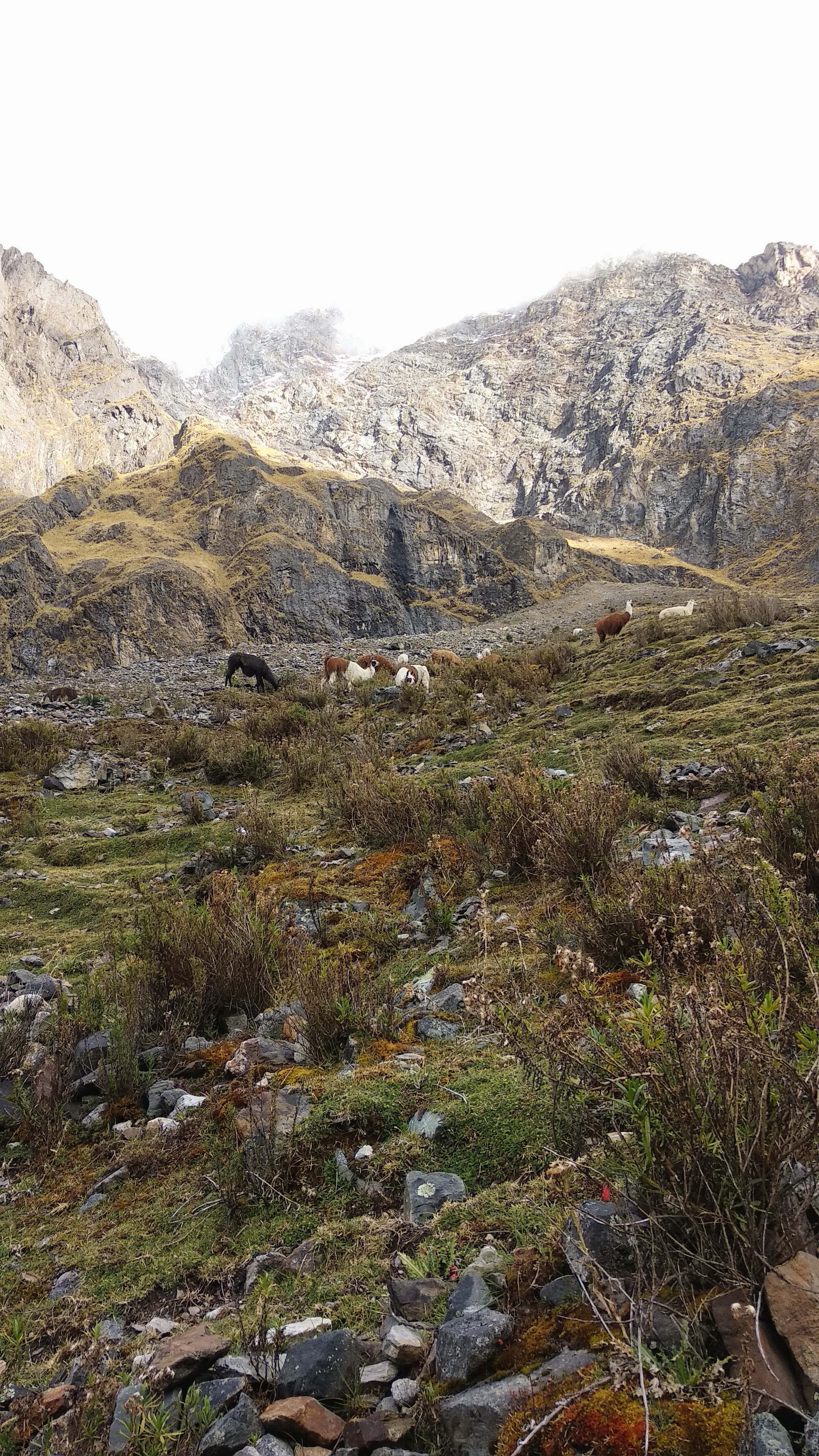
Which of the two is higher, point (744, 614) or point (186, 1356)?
point (744, 614)

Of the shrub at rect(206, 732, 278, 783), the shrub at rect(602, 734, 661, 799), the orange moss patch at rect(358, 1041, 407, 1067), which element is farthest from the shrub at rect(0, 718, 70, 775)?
the orange moss patch at rect(358, 1041, 407, 1067)

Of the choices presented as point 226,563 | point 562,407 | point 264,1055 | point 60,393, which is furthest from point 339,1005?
point 562,407

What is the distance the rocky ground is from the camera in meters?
1.46

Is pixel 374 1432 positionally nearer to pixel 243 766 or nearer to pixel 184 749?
pixel 243 766

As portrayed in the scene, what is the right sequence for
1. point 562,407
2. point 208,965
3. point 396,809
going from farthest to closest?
point 562,407, point 396,809, point 208,965

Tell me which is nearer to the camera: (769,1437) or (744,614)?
(769,1437)

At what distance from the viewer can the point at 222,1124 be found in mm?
3057

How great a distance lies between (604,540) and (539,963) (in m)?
119

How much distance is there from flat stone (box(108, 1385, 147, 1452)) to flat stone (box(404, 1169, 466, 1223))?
863 millimetres

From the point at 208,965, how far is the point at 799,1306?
3.42 meters

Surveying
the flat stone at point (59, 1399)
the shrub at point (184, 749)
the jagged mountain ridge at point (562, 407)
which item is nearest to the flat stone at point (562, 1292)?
the flat stone at point (59, 1399)

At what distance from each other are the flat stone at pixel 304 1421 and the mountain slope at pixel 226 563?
46.3 meters

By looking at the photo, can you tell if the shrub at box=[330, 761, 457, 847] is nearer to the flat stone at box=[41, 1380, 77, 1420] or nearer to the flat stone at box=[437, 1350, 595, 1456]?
the flat stone at box=[41, 1380, 77, 1420]

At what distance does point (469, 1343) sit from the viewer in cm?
158
